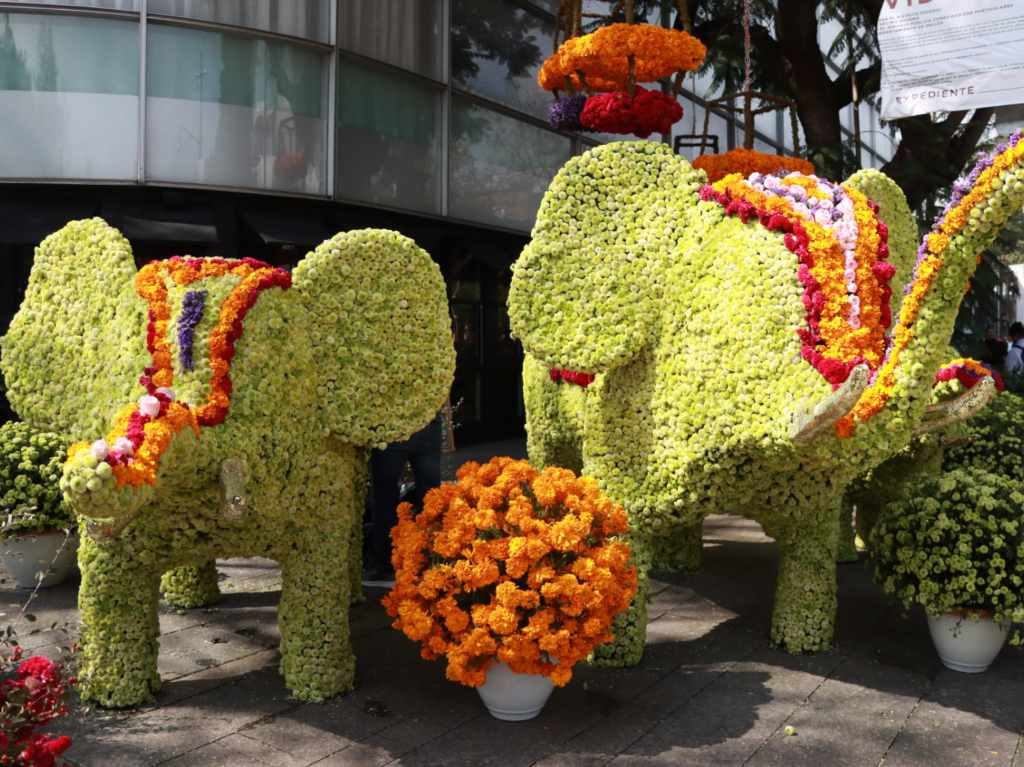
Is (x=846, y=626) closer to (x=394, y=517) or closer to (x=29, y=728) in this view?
(x=394, y=517)

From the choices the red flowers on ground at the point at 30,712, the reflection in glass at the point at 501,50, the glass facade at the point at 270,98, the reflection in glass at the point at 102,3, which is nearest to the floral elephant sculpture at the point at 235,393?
the red flowers on ground at the point at 30,712

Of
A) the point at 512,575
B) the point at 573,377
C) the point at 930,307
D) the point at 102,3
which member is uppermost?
the point at 102,3

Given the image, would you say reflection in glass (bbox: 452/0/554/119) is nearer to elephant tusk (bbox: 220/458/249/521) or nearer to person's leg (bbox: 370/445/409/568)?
person's leg (bbox: 370/445/409/568)

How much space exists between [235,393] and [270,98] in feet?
22.1

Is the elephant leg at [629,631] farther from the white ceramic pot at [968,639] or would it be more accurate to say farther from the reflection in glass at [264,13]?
the reflection in glass at [264,13]

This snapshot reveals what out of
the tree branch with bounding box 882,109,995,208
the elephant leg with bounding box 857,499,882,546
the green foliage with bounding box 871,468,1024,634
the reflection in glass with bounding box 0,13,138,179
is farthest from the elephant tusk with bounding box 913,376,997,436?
the reflection in glass with bounding box 0,13,138,179

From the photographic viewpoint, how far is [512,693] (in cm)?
378

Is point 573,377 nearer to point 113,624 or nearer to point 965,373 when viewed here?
point 965,373

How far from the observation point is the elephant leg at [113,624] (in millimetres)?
3760

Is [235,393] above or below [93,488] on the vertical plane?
above

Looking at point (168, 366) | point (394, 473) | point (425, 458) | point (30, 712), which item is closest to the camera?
point (30, 712)

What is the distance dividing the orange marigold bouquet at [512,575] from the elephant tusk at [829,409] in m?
0.84

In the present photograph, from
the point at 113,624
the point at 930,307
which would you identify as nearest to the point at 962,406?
the point at 930,307

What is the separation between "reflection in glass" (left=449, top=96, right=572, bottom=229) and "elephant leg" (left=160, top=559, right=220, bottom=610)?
6.81 m
